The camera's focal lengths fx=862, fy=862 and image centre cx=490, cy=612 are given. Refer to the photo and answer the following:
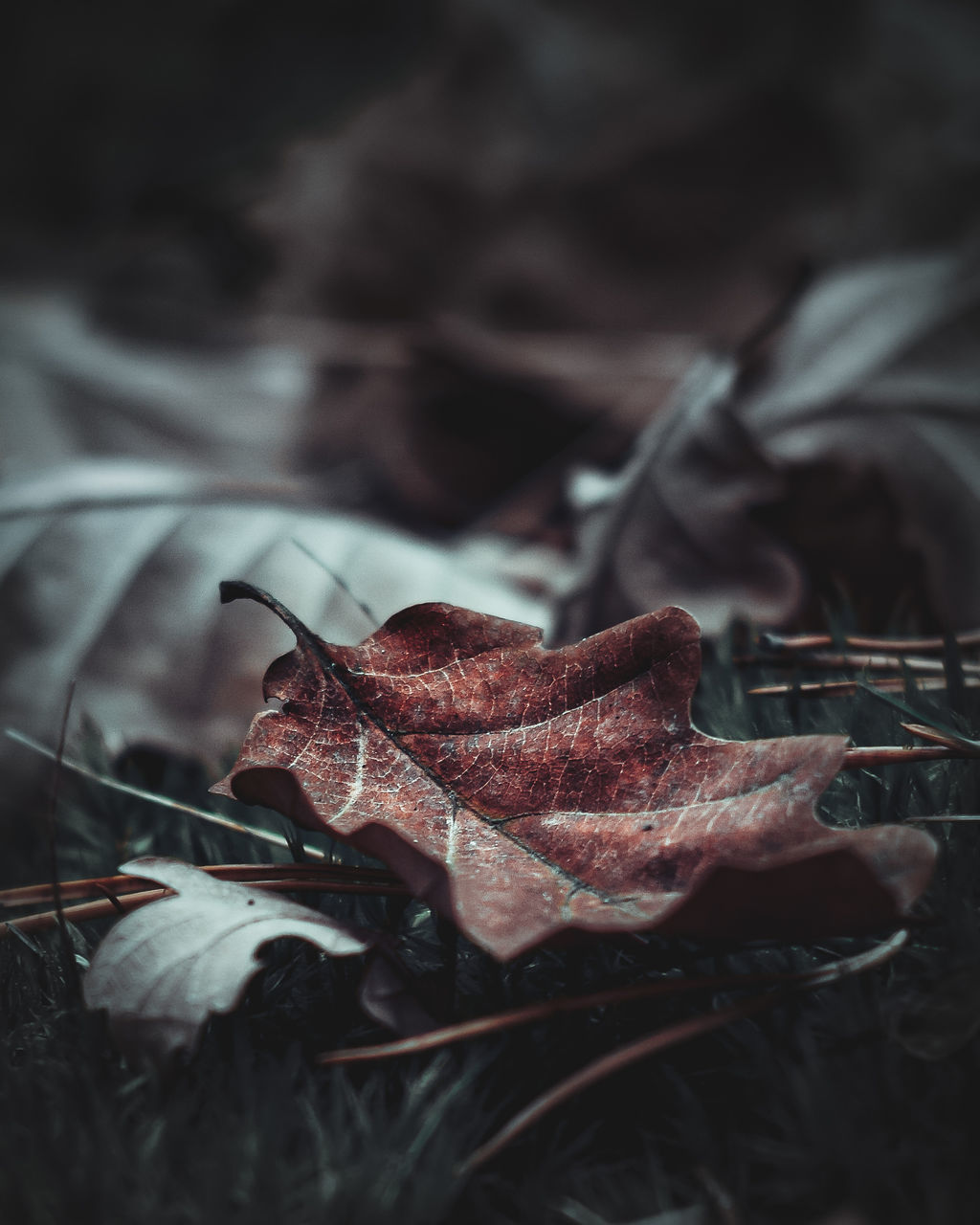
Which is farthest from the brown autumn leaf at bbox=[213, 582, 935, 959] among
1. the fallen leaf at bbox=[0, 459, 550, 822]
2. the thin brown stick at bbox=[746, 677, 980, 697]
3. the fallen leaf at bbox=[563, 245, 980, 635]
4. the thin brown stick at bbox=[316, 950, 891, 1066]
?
the fallen leaf at bbox=[563, 245, 980, 635]

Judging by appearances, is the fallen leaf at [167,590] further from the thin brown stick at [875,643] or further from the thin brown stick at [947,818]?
the thin brown stick at [947,818]

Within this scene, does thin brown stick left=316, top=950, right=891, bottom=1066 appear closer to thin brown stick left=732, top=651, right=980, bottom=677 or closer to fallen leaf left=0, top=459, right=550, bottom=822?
thin brown stick left=732, top=651, right=980, bottom=677

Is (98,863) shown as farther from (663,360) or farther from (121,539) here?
(663,360)

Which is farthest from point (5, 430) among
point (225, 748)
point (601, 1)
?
point (601, 1)

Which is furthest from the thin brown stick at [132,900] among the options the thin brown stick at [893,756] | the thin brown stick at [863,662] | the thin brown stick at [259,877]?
the thin brown stick at [863,662]

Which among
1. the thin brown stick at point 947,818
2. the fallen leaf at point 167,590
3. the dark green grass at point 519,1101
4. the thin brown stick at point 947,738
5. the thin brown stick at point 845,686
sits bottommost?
the dark green grass at point 519,1101

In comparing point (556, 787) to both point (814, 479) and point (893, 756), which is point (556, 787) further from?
point (814, 479)
